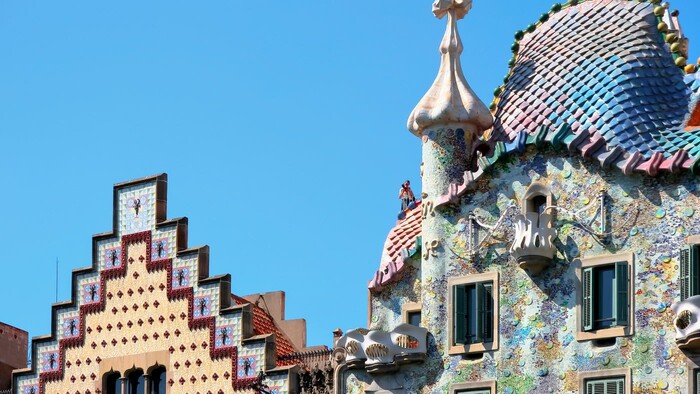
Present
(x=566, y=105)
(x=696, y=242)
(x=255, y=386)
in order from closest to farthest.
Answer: (x=696, y=242) → (x=566, y=105) → (x=255, y=386)

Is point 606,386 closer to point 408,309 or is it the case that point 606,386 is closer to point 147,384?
point 408,309

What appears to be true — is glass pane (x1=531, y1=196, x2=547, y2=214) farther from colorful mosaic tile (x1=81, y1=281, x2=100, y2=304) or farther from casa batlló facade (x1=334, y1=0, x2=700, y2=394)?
colorful mosaic tile (x1=81, y1=281, x2=100, y2=304)

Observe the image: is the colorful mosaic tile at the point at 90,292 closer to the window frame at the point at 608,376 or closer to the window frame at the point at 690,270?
the window frame at the point at 608,376

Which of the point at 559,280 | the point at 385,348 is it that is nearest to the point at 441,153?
the point at 559,280

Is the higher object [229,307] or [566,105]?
[566,105]

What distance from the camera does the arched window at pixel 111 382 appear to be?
46.7m

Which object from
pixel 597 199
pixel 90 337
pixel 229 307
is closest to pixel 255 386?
pixel 229 307

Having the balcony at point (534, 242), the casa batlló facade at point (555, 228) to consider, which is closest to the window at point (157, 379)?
the casa batlló facade at point (555, 228)

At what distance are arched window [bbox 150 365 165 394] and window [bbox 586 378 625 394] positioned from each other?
11.1 metres

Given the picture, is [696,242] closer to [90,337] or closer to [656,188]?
[656,188]

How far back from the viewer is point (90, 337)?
4725 centimetres

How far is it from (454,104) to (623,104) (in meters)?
3.41

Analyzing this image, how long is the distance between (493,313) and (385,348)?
233 centimetres

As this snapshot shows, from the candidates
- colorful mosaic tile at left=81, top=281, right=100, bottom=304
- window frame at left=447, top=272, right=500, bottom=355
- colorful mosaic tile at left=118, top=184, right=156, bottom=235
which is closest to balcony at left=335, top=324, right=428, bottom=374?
window frame at left=447, top=272, right=500, bottom=355
